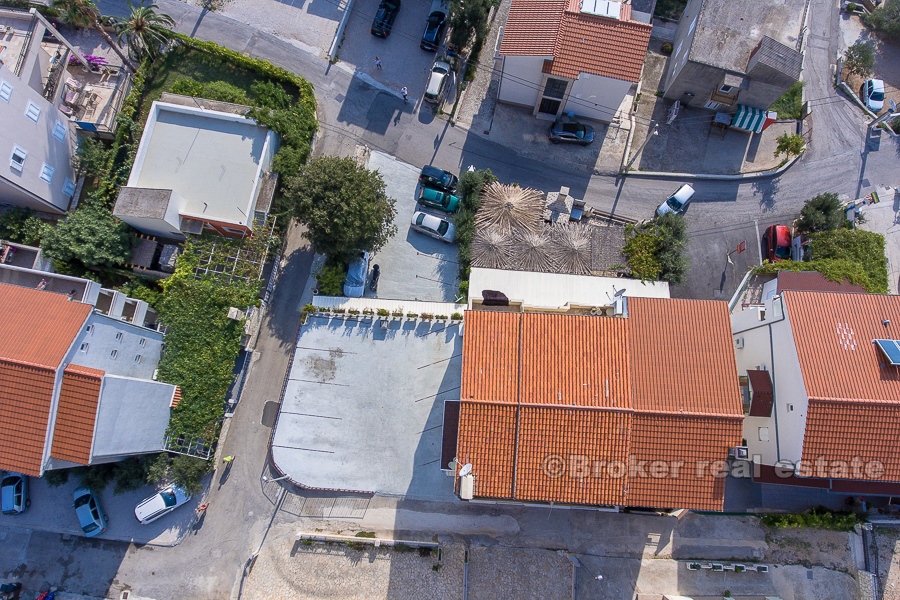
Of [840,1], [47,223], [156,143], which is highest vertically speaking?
[840,1]

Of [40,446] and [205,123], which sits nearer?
[40,446]

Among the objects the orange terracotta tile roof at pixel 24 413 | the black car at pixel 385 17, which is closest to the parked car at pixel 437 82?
the black car at pixel 385 17

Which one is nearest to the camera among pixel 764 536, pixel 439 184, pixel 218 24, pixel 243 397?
pixel 764 536

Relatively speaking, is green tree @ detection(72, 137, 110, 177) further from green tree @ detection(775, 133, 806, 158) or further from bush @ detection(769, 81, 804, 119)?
bush @ detection(769, 81, 804, 119)

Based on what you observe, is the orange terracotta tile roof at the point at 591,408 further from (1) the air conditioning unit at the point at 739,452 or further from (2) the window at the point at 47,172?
(2) the window at the point at 47,172

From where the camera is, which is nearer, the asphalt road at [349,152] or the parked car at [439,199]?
the asphalt road at [349,152]

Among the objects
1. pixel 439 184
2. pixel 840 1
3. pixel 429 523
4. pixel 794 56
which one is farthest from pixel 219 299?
pixel 840 1

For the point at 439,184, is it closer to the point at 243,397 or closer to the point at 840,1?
the point at 243,397
